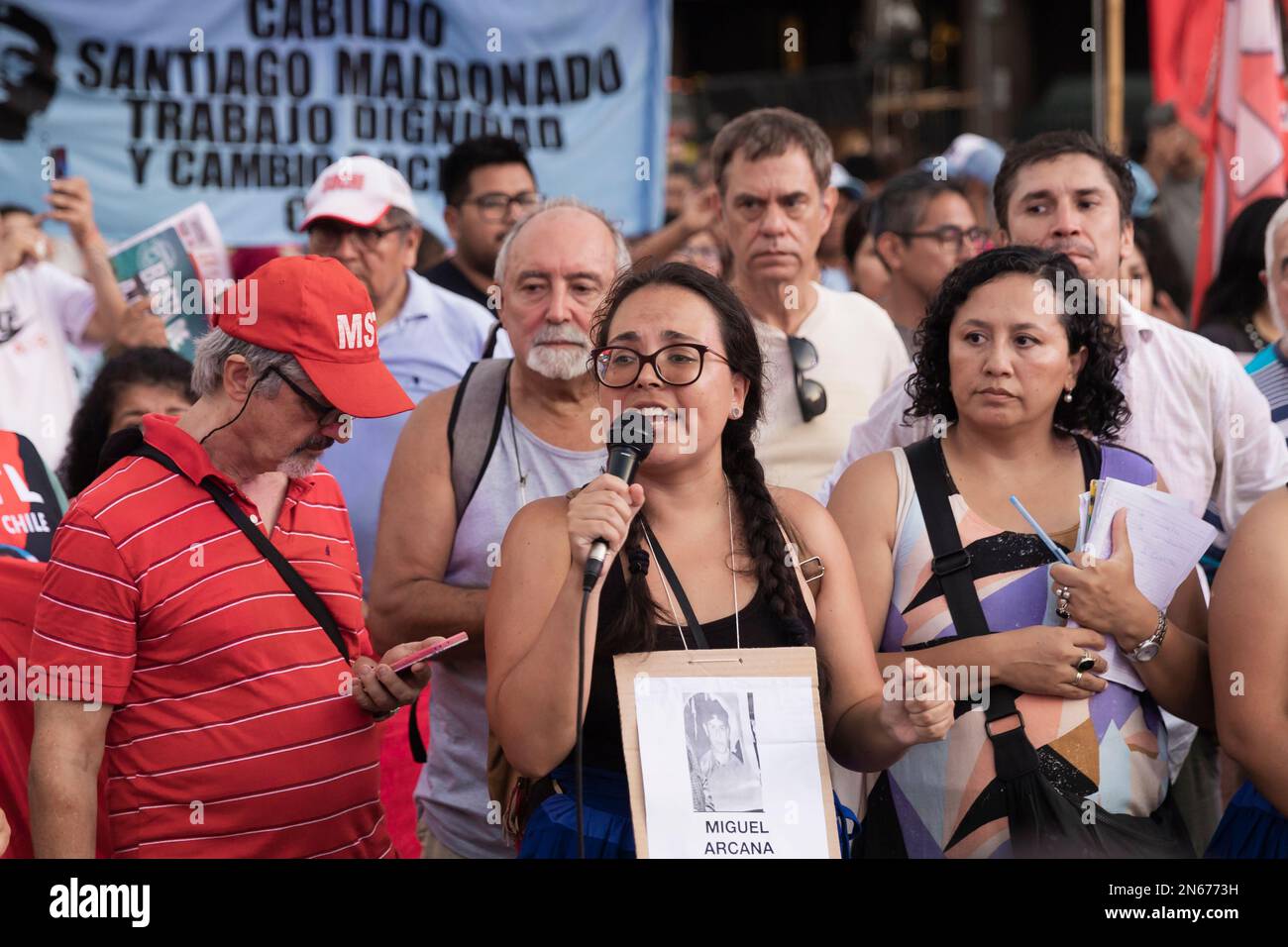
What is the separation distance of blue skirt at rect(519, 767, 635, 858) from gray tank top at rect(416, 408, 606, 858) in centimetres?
78

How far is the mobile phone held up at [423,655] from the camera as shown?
260 cm

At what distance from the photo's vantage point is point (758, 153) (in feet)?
14.5

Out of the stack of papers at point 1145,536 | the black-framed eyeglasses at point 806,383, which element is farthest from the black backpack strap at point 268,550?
the black-framed eyeglasses at point 806,383

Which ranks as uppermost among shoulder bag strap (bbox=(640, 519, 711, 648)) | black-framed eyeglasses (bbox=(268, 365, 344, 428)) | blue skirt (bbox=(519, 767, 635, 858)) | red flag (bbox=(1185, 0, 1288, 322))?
red flag (bbox=(1185, 0, 1288, 322))

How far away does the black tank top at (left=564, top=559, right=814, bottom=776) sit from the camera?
248cm

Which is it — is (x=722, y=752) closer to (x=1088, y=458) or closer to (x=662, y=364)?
(x=662, y=364)

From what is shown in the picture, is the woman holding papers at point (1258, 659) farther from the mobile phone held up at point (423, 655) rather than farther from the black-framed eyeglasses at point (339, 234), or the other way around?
the black-framed eyeglasses at point (339, 234)

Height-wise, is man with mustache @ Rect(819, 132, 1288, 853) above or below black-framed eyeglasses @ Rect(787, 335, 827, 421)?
below

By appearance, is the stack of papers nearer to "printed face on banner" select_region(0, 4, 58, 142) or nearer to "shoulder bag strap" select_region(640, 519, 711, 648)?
"shoulder bag strap" select_region(640, 519, 711, 648)

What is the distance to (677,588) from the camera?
2541 millimetres

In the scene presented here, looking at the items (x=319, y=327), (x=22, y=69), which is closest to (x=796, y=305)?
(x=319, y=327)

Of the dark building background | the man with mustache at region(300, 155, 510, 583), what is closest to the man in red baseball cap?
the man with mustache at region(300, 155, 510, 583)

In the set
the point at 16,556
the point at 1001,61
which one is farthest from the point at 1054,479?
the point at 1001,61

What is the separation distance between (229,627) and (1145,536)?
1.75 meters
